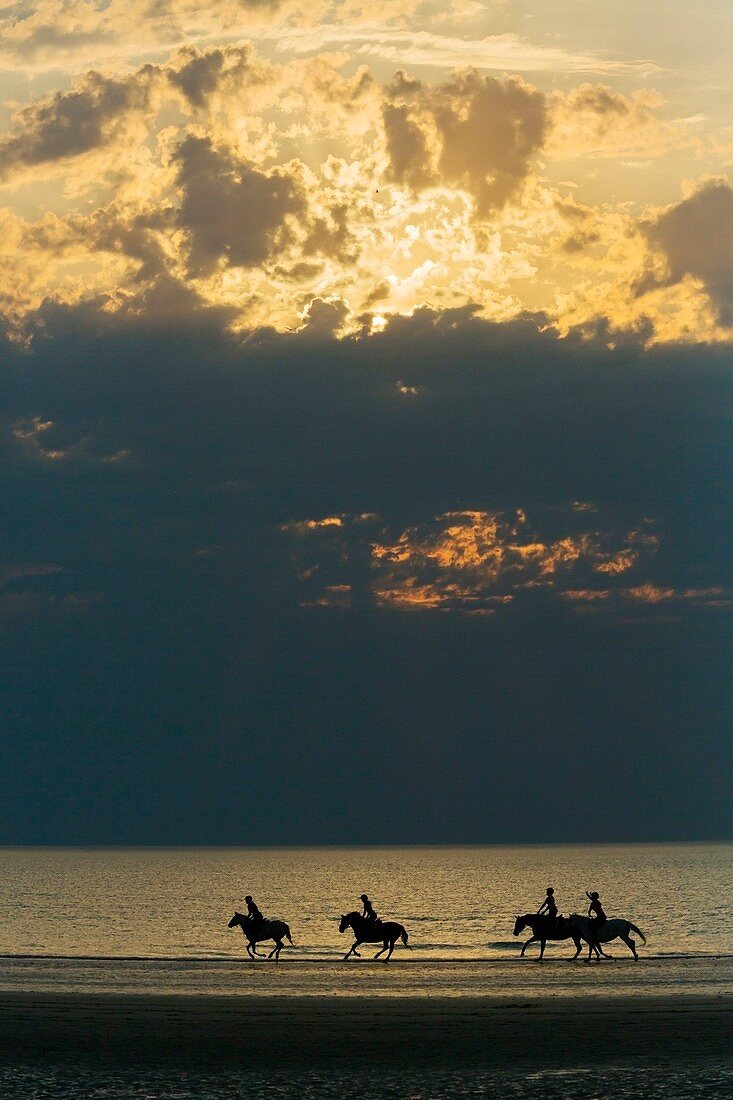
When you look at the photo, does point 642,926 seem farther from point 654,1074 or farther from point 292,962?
point 654,1074

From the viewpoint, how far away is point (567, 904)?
120 metres

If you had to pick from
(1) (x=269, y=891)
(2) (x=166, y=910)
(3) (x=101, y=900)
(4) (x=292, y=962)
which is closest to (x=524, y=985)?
(4) (x=292, y=962)

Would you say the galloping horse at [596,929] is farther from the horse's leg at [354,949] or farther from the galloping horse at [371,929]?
the horse's leg at [354,949]

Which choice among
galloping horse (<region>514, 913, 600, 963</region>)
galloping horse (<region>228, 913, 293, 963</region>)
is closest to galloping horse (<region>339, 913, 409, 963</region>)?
galloping horse (<region>228, 913, 293, 963</region>)

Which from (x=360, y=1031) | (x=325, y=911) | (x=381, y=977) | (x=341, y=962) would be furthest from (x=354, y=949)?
(x=325, y=911)

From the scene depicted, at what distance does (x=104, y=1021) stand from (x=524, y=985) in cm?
1368

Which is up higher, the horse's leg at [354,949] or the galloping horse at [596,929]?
the galloping horse at [596,929]

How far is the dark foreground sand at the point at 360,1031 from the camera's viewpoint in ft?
76.8

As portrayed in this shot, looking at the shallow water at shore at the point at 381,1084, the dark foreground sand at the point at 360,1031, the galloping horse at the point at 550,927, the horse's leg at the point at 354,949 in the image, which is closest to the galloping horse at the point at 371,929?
the horse's leg at the point at 354,949

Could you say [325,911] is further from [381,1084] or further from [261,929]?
[381,1084]

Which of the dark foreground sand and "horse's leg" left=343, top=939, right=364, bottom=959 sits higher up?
the dark foreground sand

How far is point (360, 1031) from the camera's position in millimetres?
26969

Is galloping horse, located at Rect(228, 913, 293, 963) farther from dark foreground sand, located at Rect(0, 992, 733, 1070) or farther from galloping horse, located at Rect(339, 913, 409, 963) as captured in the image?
dark foreground sand, located at Rect(0, 992, 733, 1070)

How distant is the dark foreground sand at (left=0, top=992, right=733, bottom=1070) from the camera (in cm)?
2341
